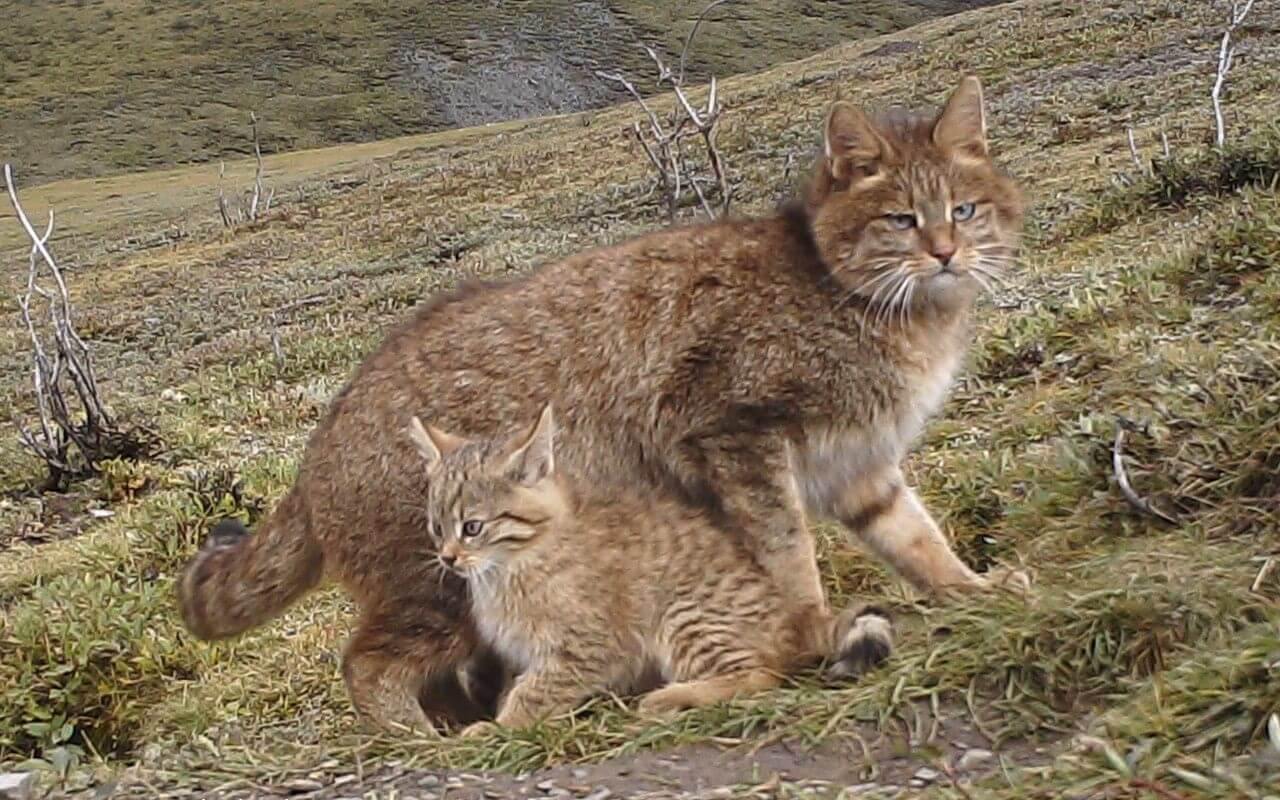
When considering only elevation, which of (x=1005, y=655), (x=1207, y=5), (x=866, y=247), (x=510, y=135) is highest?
(x=866, y=247)

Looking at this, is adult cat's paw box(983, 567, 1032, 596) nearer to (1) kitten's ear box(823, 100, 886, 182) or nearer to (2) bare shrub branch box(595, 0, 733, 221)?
(1) kitten's ear box(823, 100, 886, 182)

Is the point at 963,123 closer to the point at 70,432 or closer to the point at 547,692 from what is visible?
the point at 547,692

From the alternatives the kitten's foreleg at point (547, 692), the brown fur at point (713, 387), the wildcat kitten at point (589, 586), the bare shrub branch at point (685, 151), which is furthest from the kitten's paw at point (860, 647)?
the bare shrub branch at point (685, 151)

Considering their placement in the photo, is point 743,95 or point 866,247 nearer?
point 866,247

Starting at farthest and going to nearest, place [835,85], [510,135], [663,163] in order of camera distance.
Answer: [510,135] → [835,85] → [663,163]

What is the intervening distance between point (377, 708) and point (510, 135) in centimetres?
6748

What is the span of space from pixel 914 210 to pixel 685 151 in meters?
35.1

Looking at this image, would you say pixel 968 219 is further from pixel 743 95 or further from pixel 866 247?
pixel 743 95

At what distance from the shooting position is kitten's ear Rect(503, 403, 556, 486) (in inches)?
230

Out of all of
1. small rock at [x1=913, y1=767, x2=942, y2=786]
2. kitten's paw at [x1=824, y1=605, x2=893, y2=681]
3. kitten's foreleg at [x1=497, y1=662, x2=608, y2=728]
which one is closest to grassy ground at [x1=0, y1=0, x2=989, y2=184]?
kitten's foreleg at [x1=497, y1=662, x2=608, y2=728]

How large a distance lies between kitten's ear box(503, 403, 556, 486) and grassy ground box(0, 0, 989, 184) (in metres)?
104

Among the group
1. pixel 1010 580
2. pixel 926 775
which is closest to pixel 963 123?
pixel 1010 580

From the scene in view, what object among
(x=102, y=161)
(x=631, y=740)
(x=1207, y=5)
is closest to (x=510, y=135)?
(x=1207, y=5)

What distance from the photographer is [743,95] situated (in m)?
58.7
